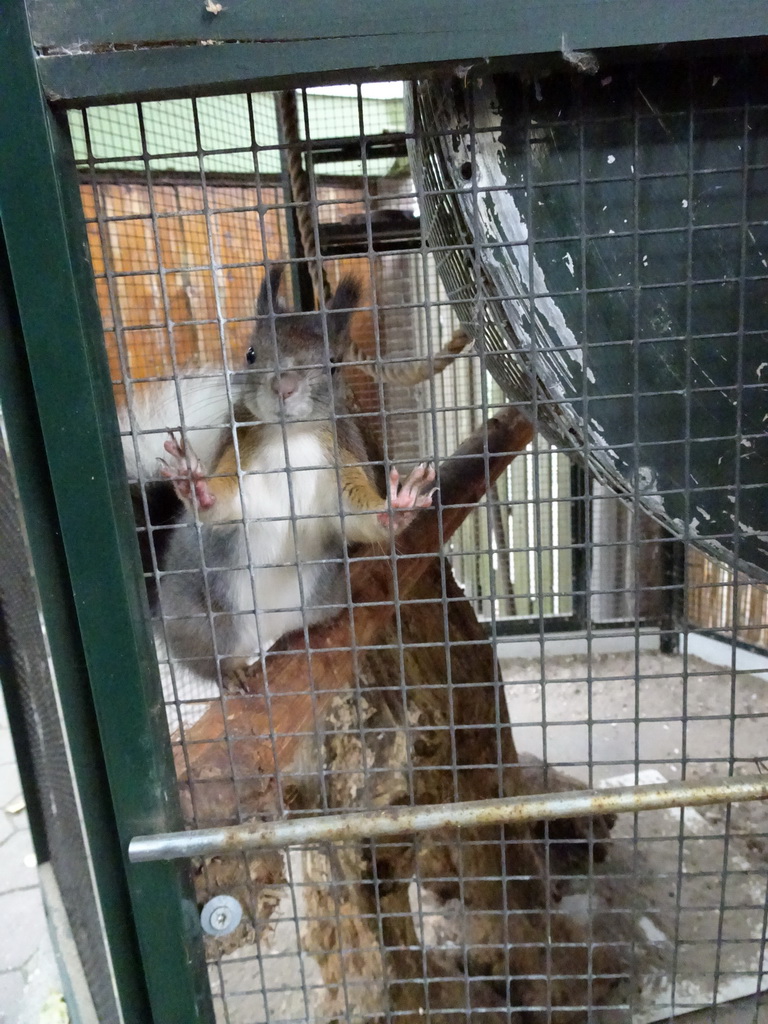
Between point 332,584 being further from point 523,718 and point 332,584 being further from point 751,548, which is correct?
point 523,718

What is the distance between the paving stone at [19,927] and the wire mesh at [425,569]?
1.85ft

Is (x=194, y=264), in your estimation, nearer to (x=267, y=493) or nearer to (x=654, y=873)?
(x=267, y=493)

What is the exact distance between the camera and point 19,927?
77.8 inches

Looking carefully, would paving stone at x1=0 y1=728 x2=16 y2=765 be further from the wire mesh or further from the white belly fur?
the white belly fur

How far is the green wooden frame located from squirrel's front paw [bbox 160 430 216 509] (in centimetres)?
13

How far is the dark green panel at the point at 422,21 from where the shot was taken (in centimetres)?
58

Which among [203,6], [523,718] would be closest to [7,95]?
[203,6]

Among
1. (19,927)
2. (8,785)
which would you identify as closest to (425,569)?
(19,927)

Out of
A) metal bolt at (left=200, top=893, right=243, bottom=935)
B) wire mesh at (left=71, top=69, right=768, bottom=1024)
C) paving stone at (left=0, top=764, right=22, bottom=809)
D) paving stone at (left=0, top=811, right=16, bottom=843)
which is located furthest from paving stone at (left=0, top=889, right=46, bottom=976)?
metal bolt at (left=200, top=893, right=243, bottom=935)

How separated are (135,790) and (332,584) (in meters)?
0.64

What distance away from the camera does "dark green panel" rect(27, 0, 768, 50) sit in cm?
58

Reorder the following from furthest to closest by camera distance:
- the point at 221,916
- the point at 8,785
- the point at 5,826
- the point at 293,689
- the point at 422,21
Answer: the point at 8,785
the point at 5,826
the point at 293,689
the point at 221,916
the point at 422,21

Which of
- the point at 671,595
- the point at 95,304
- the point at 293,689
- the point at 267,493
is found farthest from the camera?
the point at 671,595

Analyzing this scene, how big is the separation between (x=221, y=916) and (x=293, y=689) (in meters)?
0.31
